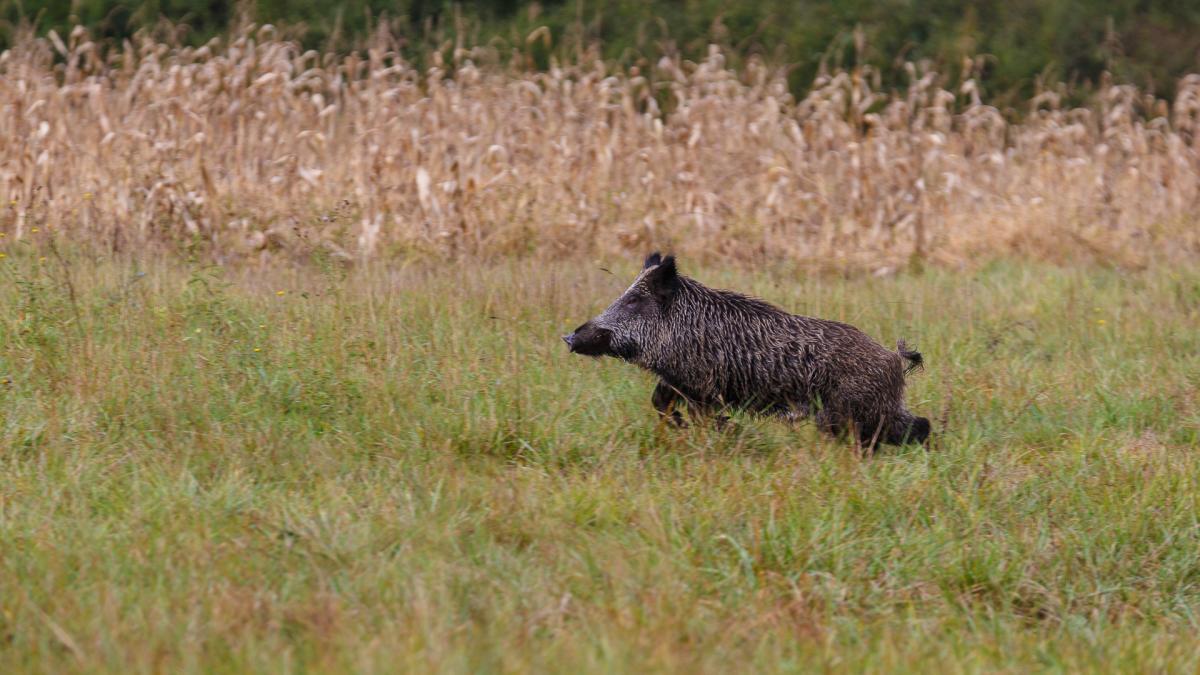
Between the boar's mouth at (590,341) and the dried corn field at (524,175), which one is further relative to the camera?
the dried corn field at (524,175)

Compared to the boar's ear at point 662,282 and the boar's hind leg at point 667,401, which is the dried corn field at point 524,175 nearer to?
the boar's ear at point 662,282

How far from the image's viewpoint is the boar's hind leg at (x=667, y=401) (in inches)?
252

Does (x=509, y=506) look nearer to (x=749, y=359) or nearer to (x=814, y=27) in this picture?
(x=749, y=359)

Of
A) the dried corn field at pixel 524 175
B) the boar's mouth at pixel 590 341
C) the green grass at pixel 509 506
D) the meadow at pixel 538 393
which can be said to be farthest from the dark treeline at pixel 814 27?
the boar's mouth at pixel 590 341

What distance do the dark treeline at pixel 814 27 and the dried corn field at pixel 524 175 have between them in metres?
6.02

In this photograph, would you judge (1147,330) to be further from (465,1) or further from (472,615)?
(465,1)

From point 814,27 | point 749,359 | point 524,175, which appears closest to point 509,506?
point 749,359

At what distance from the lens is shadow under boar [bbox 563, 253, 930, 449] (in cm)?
628

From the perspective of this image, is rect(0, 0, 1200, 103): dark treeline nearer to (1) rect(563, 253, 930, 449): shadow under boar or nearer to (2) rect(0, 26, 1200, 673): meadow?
(2) rect(0, 26, 1200, 673): meadow

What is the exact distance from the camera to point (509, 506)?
5160mm

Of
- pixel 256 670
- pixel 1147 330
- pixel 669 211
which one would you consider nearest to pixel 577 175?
pixel 669 211

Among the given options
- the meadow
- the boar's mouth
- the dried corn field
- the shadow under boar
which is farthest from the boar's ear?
the dried corn field

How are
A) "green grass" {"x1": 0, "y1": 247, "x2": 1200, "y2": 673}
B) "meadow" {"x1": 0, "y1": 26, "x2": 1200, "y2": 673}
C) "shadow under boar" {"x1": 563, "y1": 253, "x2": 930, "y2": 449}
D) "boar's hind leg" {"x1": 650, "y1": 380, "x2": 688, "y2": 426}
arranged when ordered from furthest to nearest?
"boar's hind leg" {"x1": 650, "y1": 380, "x2": 688, "y2": 426} → "shadow under boar" {"x1": 563, "y1": 253, "x2": 930, "y2": 449} → "meadow" {"x1": 0, "y1": 26, "x2": 1200, "y2": 673} → "green grass" {"x1": 0, "y1": 247, "x2": 1200, "y2": 673}

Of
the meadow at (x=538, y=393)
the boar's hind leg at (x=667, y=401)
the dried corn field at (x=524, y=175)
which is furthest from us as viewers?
the dried corn field at (x=524, y=175)
